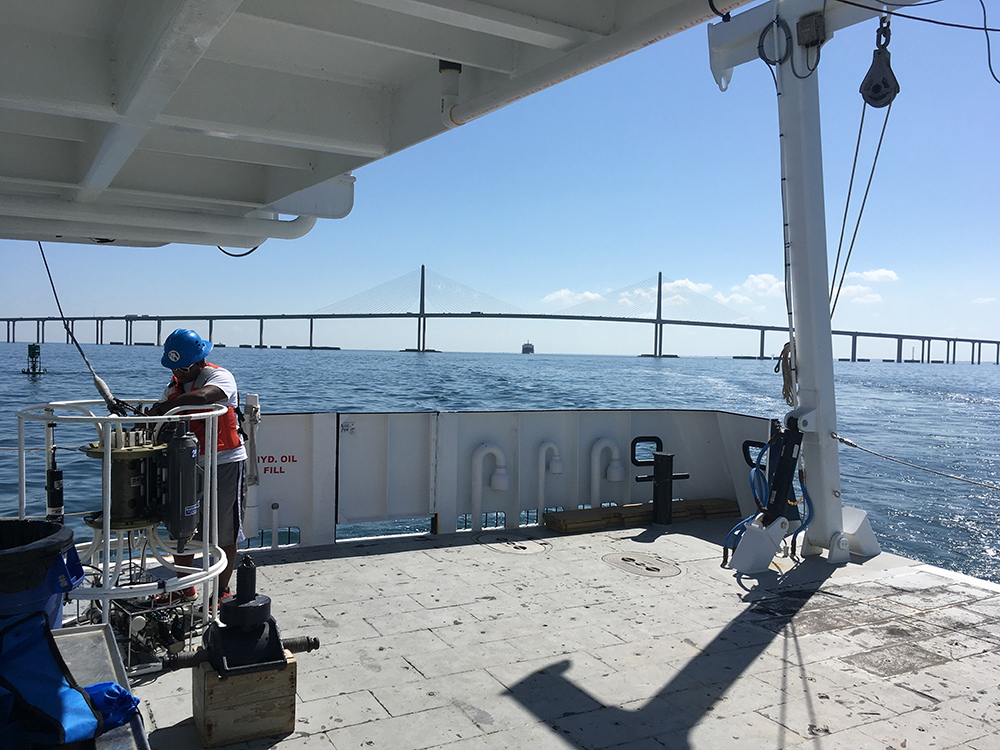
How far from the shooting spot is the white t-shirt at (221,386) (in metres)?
3.62

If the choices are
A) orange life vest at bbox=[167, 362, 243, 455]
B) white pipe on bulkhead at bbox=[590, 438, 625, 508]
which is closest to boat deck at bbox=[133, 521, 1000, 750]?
orange life vest at bbox=[167, 362, 243, 455]

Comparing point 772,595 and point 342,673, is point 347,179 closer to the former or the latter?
point 342,673

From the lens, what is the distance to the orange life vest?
3.65 m

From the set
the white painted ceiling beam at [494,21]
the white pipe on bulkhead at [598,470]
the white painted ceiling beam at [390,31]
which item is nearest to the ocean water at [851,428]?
the white painted ceiling beam at [390,31]

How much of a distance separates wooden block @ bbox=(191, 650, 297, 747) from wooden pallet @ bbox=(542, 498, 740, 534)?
3593 mm

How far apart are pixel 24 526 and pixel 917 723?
11.2 feet

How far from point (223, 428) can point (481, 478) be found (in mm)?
2840

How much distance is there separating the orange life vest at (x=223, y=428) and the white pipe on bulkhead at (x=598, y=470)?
144 inches

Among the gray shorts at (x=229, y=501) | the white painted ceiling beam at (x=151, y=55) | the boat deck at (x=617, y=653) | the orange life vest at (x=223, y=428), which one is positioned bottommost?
the boat deck at (x=617, y=653)

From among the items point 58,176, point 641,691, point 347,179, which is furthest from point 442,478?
point 58,176

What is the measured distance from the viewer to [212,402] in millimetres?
3510

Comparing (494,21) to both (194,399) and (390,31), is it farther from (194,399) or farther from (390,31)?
(194,399)

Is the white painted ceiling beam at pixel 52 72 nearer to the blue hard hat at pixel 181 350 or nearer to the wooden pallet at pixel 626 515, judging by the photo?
the blue hard hat at pixel 181 350

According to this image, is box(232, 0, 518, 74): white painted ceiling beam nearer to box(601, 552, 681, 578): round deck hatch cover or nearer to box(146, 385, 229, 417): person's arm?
box(146, 385, 229, 417): person's arm
